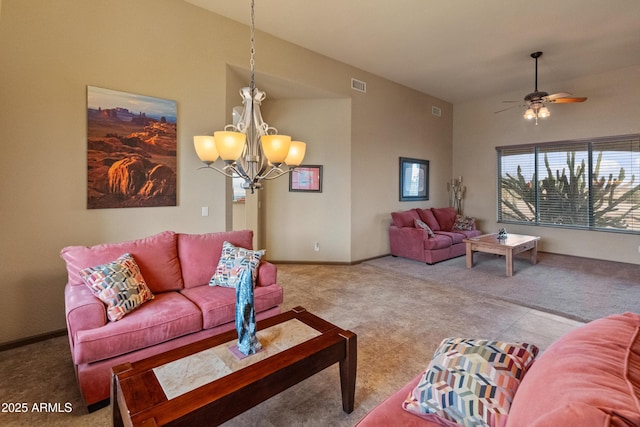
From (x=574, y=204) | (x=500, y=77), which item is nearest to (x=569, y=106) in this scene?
(x=500, y=77)

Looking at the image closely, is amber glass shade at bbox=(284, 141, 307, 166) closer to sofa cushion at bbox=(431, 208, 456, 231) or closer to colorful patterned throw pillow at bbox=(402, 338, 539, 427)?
colorful patterned throw pillow at bbox=(402, 338, 539, 427)

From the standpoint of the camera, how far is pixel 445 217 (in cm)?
675

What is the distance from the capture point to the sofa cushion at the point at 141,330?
1885mm

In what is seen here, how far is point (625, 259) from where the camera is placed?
18.0ft

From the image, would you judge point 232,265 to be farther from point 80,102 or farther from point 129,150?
point 80,102

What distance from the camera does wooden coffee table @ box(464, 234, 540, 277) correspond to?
4711mm

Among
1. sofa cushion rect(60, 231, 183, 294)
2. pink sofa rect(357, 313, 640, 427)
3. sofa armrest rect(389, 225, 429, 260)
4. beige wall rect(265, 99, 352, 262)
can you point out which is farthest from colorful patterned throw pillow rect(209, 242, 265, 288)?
sofa armrest rect(389, 225, 429, 260)

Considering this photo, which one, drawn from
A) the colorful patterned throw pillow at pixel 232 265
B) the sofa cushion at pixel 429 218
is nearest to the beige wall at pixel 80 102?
the colorful patterned throw pillow at pixel 232 265

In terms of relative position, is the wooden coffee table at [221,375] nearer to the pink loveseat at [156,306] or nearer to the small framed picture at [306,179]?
the pink loveseat at [156,306]

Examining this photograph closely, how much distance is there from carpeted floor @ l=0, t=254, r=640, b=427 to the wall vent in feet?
10.5

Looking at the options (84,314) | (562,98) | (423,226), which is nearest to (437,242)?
(423,226)

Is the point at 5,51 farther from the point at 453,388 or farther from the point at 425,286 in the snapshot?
the point at 425,286

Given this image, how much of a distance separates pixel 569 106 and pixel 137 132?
7.49m

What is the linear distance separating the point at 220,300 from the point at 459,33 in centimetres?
453
